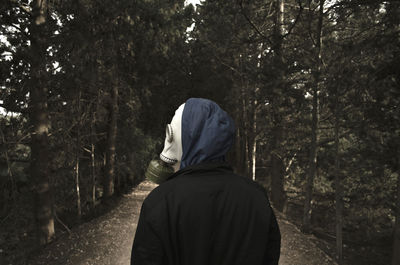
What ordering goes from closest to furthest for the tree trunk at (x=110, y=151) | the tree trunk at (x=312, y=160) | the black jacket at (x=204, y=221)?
the black jacket at (x=204, y=221) → the tree trunk at (x=312, y=160) → the tree trunk at (x=110, y=151)

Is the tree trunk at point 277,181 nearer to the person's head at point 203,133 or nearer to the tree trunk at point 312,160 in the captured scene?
the tree trunk at point 312,160

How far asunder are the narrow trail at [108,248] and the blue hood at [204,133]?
6.19m

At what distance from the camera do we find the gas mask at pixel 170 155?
1.56m

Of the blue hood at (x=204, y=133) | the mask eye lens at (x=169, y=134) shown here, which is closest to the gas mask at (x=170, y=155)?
the mask eye lens at (x=169, y=134)

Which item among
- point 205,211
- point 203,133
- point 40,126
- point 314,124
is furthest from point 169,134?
point 314,124

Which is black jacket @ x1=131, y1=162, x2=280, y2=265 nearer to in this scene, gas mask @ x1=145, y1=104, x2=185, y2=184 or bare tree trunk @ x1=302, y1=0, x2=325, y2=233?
gas mask @ x1=145, y1=104, x2=185, y2=184

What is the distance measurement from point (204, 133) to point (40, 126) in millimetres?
7691

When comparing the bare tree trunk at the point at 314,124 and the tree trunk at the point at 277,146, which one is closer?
the bare tree trunk at the point at 314,124

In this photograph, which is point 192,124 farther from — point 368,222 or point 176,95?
point 176,95

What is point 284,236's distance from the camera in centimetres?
828

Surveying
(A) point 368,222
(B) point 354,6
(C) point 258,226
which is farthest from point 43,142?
(A) point 368,222


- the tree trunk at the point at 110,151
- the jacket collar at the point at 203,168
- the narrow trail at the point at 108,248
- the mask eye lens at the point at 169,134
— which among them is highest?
the mask eye lens at the point at 169,134

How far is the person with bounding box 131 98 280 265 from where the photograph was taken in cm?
128

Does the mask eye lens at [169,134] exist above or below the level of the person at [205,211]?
above
